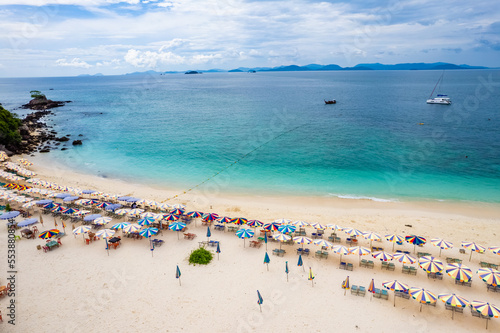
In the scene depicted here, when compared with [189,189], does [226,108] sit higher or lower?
higher

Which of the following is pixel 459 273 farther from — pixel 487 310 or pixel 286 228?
pixel 286 228

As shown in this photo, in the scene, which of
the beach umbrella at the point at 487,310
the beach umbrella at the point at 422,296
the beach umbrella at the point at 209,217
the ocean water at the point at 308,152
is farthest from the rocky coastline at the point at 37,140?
the beach umbrella at the point at 487,310

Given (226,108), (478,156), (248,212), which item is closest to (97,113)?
(226,108)

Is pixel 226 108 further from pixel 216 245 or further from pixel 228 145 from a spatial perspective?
A: pixel 216 245

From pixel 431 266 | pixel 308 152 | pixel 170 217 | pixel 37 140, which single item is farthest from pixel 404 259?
pixel 37 140

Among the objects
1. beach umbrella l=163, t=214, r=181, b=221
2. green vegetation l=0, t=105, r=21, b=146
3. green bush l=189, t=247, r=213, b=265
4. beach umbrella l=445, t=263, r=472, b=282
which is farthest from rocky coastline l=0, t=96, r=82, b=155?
beach umbrella l=445, t=263, r=472, b=282

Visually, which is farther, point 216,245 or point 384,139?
point 384,139
